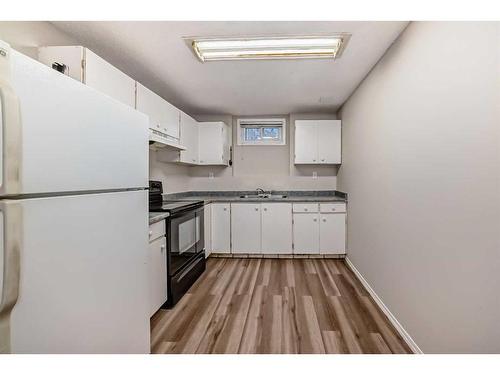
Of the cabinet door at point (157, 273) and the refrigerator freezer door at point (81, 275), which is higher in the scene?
the refrigerator freezer door at point (81, 275)

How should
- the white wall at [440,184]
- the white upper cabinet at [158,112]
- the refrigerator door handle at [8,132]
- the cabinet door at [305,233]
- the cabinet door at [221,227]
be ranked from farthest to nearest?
the cabinet door at [221,227] → the cabinet door at [305,233] → the white upper cabinet at [158,112] → the white wall at [440,184] → the refrigerator door handle at [8,132]

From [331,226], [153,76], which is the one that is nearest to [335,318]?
[331,226]

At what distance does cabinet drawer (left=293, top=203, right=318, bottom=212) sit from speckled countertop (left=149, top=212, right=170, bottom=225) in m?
2.09

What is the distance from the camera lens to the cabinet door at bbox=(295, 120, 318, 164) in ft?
A: 13.6

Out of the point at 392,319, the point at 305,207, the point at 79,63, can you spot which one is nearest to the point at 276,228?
the point at 305,207

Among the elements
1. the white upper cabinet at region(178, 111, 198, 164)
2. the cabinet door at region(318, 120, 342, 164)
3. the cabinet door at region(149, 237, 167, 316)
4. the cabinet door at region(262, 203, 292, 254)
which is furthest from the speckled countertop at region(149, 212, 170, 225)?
the cabinet door at region(318, 120, 342, 164)

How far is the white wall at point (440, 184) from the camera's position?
1.11 m

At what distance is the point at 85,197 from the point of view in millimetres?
983

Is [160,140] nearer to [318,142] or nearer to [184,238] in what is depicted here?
[184,238]

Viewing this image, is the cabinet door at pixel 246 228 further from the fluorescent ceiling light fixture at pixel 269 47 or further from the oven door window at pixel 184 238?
the fluorescent ceiling light fixture at pixel 269 47

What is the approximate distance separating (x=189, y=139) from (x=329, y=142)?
2.20 metres

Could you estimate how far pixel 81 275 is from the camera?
972mm

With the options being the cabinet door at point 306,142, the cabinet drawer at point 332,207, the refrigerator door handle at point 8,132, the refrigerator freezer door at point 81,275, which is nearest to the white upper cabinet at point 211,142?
the cabinet door at point 306,142

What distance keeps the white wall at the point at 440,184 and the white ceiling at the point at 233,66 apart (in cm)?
31
